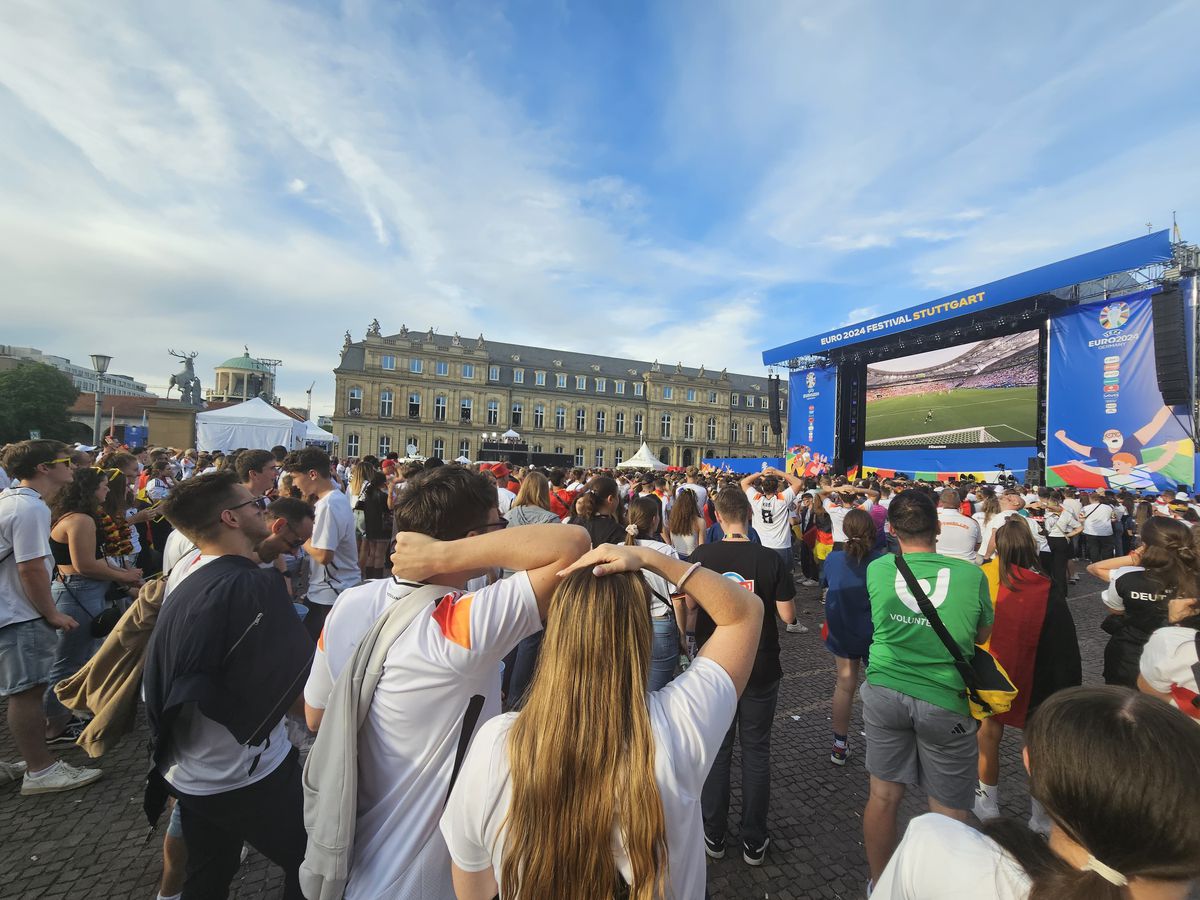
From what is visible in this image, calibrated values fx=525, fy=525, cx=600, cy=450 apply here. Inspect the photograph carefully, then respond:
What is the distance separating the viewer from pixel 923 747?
2.52 metres

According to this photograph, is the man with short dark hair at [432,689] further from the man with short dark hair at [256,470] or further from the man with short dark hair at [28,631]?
the man with short dark hair at [256,470]

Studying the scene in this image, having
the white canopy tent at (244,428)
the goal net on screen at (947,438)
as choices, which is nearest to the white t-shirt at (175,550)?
the white canopy tent at (244,428)

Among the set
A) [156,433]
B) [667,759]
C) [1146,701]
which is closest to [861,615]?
[1146,701]

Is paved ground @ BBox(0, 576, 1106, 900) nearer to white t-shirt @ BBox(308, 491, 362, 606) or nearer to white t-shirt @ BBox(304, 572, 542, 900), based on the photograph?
white t-shirt @ BBox(308, 491, 362, 606)

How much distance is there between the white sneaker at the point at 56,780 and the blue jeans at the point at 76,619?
0.43 meters

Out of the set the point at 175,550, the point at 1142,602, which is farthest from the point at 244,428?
the point at 1142,602

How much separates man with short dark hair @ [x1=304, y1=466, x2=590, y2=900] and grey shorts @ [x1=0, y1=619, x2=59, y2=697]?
10.6 feet

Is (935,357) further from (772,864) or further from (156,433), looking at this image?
(156,433)

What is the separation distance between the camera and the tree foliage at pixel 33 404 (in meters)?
31.3

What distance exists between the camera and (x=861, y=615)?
385 centimetres

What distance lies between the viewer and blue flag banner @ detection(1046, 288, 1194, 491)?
1338 centimetres

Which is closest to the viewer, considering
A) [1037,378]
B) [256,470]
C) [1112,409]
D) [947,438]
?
[256,470]

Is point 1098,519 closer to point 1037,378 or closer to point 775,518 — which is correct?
point 775,518

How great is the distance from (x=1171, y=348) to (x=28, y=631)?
66.7 ft
